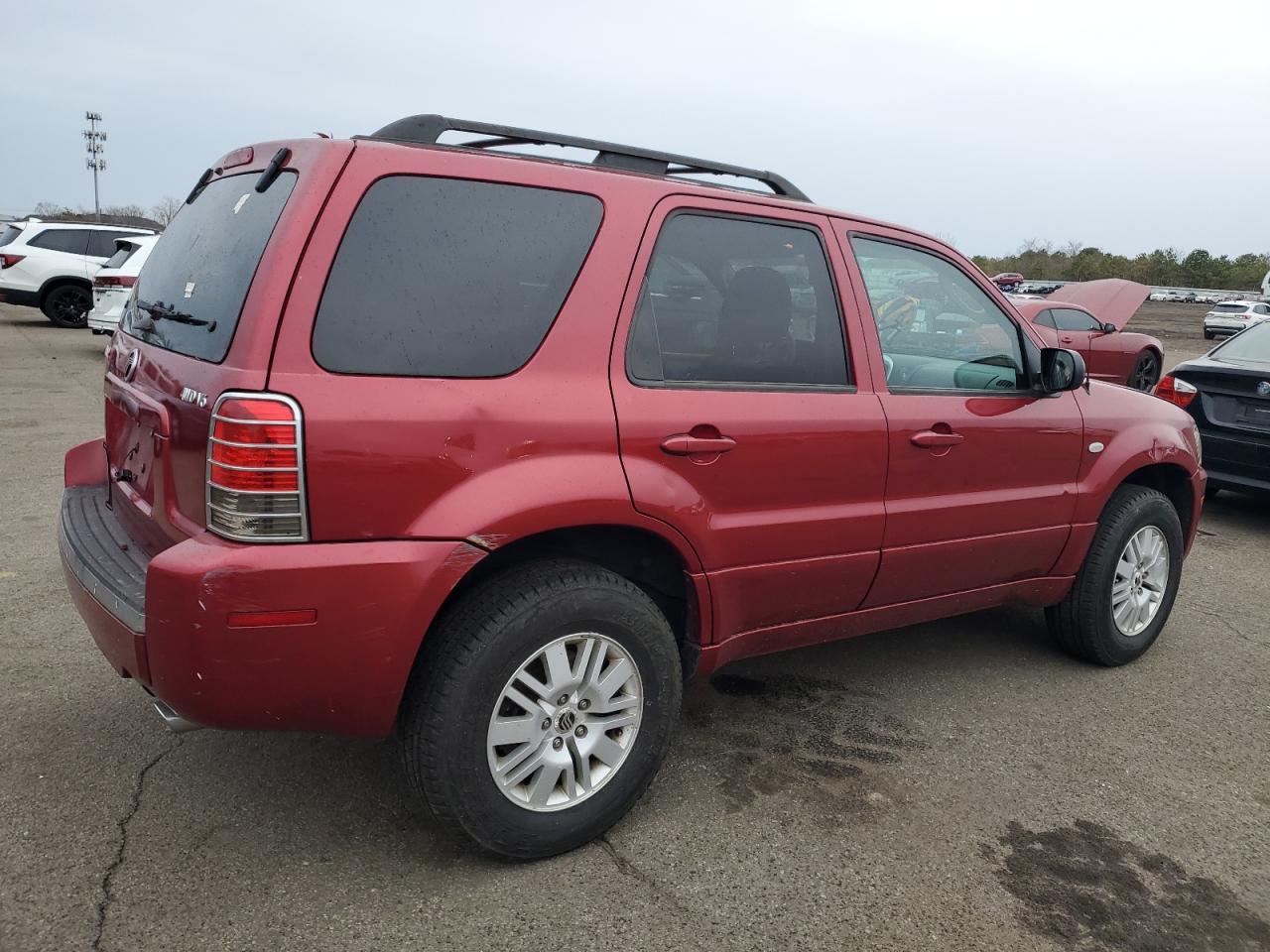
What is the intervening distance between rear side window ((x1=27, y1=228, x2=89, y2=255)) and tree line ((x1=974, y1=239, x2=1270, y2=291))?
54.1 m

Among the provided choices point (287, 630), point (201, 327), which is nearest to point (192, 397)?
point (201, 327)

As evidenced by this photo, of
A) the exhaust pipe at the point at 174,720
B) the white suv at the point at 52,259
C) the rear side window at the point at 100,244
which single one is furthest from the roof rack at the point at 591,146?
the rear side window at the point at 100,244

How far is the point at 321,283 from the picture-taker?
2385mm

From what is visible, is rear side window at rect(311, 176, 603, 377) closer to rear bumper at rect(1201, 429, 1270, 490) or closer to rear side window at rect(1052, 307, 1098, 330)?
rear bumper at rect(1201, 429, 1270, 490)

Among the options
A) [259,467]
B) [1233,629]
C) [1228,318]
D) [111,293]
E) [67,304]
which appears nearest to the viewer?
[259,467]

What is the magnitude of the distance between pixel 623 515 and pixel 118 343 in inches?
69.8

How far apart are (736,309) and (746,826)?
5.04 ft

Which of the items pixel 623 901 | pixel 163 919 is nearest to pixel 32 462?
pixel 163 919

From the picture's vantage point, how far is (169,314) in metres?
2.82

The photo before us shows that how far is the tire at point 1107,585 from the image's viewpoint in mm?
4199

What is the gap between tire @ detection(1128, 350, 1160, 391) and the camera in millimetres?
14797

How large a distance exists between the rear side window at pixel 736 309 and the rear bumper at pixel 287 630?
851 millimetres

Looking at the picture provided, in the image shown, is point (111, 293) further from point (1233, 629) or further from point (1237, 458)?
point (1233, 629)

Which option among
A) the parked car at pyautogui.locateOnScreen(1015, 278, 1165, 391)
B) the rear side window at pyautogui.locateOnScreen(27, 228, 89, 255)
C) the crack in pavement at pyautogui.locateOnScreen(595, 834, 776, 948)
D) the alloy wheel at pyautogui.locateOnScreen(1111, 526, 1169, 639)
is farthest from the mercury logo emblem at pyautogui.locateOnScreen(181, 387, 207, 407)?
the rear side window at pyautogui.locateOnScreen(27, 228, 89, 255)
